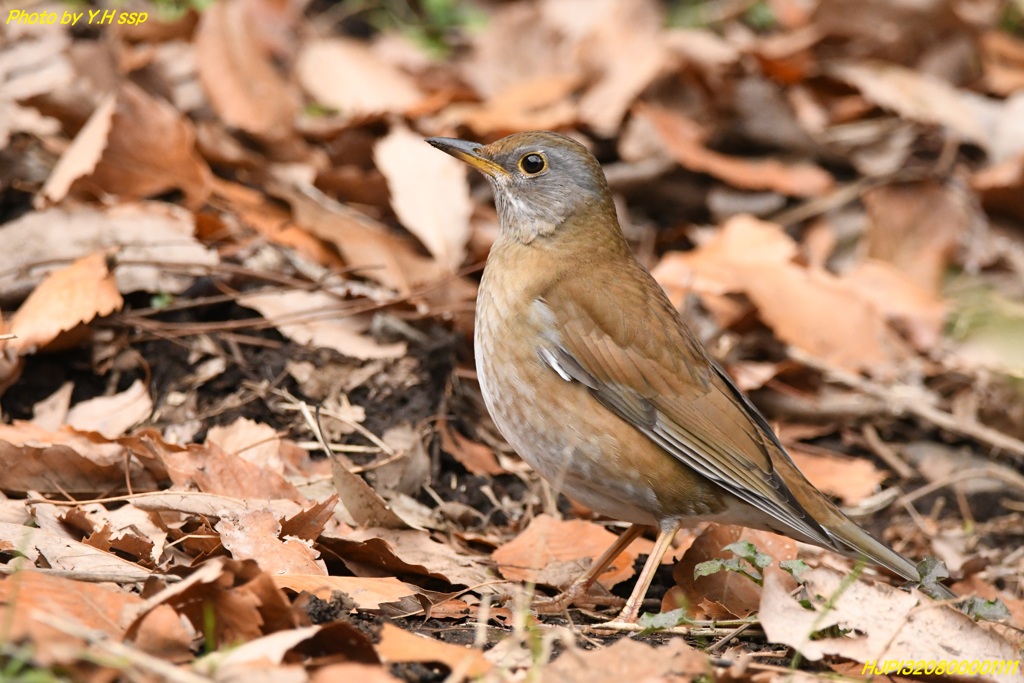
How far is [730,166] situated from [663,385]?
3450mm

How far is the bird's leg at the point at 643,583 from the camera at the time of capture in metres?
4.31

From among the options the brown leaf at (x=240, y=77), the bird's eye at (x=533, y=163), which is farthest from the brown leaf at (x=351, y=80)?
the bird's eye at (x=533, y=163)

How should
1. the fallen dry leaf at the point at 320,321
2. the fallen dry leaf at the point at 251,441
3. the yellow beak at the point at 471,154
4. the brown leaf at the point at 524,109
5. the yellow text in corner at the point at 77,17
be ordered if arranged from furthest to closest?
the brown leaf at the point at 524,109 → the yellow text in corner at the point at 77,17 → the fallen dry leaf at the point at 320,321 → the yellow beak at the point at 471,154 → the fallen dry leaf at the point at 251,441

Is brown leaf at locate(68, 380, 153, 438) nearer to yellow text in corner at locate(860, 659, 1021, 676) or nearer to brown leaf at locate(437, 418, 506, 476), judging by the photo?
brown leaf at locate(437, 418, 506, 476)

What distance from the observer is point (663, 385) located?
15.3 feet

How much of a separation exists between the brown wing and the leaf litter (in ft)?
1.25

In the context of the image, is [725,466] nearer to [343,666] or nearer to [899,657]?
[899,657]

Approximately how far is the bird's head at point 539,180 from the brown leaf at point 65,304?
1.57 meters

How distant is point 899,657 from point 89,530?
274cm

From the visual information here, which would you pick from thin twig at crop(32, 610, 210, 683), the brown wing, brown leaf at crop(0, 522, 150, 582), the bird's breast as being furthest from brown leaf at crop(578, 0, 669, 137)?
thin twig at crop(32, 610, 210, 683)

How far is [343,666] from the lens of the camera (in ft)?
9.88

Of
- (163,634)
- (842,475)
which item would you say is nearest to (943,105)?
(842,475)

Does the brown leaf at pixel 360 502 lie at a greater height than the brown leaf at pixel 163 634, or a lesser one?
lesser

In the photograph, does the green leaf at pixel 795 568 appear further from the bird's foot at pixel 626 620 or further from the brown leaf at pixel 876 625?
the bird's foot at pixel 626 620
